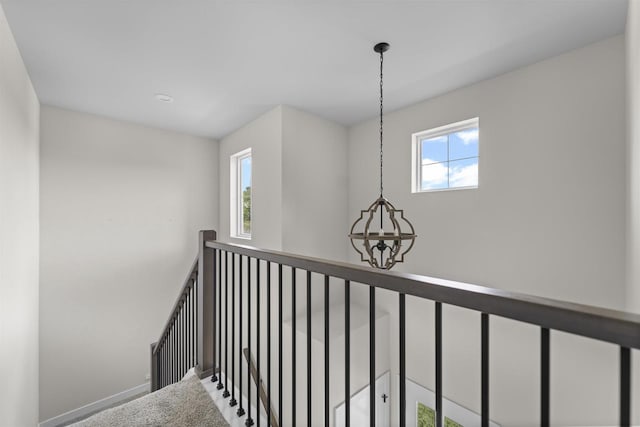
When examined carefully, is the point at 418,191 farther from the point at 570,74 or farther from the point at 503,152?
the point at 570,74

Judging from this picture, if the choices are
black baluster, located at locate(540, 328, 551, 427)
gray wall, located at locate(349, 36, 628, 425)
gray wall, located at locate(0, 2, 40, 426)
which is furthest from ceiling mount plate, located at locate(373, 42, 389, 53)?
gray wall, located at locate(0, 2, 40, 426)

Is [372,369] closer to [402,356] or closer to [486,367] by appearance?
[402,356]

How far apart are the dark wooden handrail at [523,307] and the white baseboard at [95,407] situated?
4.41 meters

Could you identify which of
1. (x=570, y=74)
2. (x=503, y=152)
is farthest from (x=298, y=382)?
(x=570, y=74)

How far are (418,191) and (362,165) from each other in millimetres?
853

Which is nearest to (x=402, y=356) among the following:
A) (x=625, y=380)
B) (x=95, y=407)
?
(x=625, y=380)

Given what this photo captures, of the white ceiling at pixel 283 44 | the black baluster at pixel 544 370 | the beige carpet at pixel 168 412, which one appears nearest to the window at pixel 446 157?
the white ceiling at pixel 283 44

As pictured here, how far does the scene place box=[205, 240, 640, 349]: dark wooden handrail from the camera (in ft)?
1.55

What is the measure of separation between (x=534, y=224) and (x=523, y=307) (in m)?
2.32

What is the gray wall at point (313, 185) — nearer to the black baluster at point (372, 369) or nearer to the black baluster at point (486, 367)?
the black baluster at point (372, 369)

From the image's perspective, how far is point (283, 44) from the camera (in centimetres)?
221

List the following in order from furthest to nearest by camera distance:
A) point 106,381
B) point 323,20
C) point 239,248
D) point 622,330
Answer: point 106,381, point 323,20, point 239,248, point 622,330

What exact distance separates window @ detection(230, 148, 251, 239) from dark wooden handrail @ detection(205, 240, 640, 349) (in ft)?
12.2

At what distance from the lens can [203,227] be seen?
179 inches
